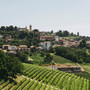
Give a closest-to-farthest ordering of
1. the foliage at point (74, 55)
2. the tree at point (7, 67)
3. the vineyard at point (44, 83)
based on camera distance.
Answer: the vineyard at point (44, 83) → the tree at point (7, 67) → the foliage at point (74, 55)

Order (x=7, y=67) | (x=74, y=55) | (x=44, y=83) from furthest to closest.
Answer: (x=74, y=55) → (x=44, y=83) → (x=7, y=67)

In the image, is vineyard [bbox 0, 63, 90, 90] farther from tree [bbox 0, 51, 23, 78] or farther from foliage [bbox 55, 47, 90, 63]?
foliage [bbox 55, 47, 90, 63]

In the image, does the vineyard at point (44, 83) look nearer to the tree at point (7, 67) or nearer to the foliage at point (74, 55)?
the tree at point (7, 67)

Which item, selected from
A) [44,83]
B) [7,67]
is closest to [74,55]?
[44,83]

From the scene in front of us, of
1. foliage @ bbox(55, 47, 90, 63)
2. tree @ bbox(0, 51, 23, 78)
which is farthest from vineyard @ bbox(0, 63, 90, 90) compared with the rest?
foliage @ bbox(55, 47, 90, 63)

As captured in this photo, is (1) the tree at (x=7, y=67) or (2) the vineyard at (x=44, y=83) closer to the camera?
(2) the vineyard at (x=44, y=83)

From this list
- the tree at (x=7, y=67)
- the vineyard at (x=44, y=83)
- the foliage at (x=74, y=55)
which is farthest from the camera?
the foliage at (x=74, y=55)

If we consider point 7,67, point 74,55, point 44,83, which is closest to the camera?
point 7,67

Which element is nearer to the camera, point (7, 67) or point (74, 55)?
point (7, 67)

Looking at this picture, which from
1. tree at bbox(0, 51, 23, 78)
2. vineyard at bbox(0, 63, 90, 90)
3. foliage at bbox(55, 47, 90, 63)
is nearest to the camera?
vineyard at bbox(0, 63, 90, 90)

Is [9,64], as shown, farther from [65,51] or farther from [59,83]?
[65,51]

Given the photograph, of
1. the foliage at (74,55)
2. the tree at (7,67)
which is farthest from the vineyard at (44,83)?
the foliage at (74,55)

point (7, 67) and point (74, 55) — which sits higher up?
point (7, 67)

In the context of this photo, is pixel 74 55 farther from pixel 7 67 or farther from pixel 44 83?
pixel 7 67
